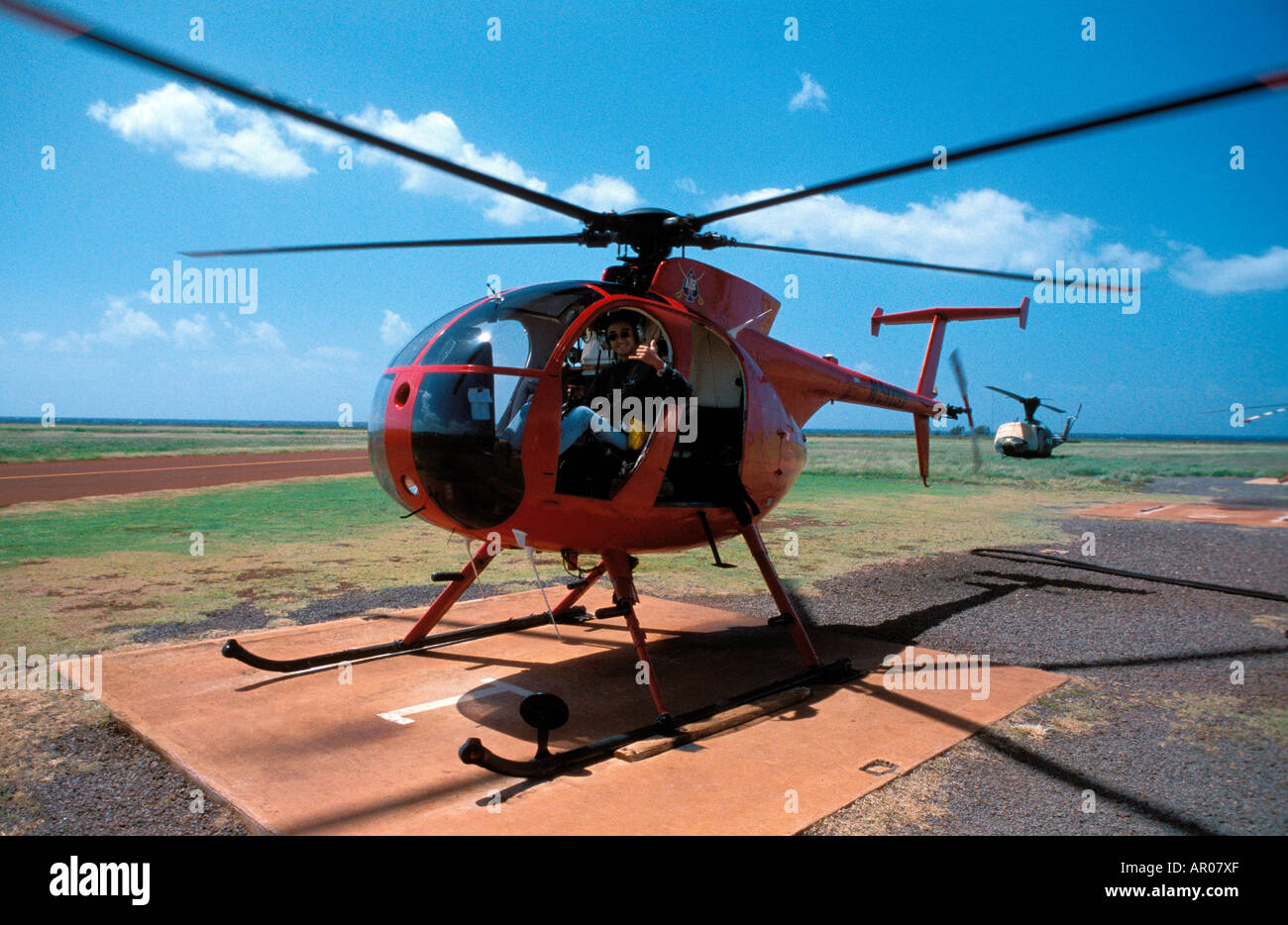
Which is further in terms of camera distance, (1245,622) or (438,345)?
(1245,622)

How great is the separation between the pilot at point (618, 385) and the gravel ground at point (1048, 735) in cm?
313

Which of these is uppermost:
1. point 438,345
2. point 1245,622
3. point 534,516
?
point 438,345

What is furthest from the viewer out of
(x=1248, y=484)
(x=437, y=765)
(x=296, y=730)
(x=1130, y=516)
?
(x=1248, y=484)

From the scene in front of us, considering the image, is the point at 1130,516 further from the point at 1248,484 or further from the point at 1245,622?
the point at 1248,484

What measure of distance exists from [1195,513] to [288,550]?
913 inches

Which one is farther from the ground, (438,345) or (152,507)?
(438,345)

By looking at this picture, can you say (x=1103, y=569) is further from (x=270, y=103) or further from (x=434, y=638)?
(x=270, y=103)

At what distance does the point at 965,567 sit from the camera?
12789 millimetres

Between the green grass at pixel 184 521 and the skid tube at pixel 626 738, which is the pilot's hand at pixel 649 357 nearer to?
the skid tube at pixel 626 738

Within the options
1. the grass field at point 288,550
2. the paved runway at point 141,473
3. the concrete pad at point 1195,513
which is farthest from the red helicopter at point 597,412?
the paved runway at point 141,473

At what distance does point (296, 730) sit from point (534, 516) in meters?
2.39

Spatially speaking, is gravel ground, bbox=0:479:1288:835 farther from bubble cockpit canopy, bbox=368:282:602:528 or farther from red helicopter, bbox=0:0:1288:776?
bubble cockpit canopy, bbox=368:282:602:528
